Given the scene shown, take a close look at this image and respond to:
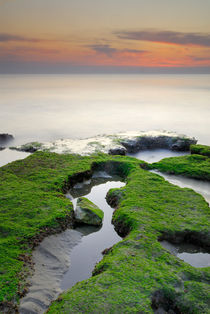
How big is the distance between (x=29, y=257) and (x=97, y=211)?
211 inches

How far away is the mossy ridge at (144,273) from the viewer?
937cm

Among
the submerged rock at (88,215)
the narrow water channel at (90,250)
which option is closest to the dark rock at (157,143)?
the narrow water channel at (90,250)

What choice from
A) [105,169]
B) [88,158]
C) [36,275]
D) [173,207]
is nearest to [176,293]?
[36,275]

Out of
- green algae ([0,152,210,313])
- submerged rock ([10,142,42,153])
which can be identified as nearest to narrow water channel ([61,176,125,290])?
green algae ([0,152,210,313])

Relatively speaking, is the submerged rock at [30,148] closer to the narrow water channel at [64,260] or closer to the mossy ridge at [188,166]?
the mossy ridge at [188,166]

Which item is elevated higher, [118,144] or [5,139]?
[118,144]

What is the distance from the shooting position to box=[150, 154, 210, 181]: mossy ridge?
78.4 feet

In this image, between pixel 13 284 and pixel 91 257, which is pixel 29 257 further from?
pixel 91 257

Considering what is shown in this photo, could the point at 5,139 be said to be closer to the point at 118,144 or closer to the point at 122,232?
the point at 118,144

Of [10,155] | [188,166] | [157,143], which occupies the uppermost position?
[157,143]

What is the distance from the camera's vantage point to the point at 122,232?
14.8 m

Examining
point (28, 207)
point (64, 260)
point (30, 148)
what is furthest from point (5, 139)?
point (64, 260)

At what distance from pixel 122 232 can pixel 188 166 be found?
12.9 m

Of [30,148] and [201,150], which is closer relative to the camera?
[201,150]
